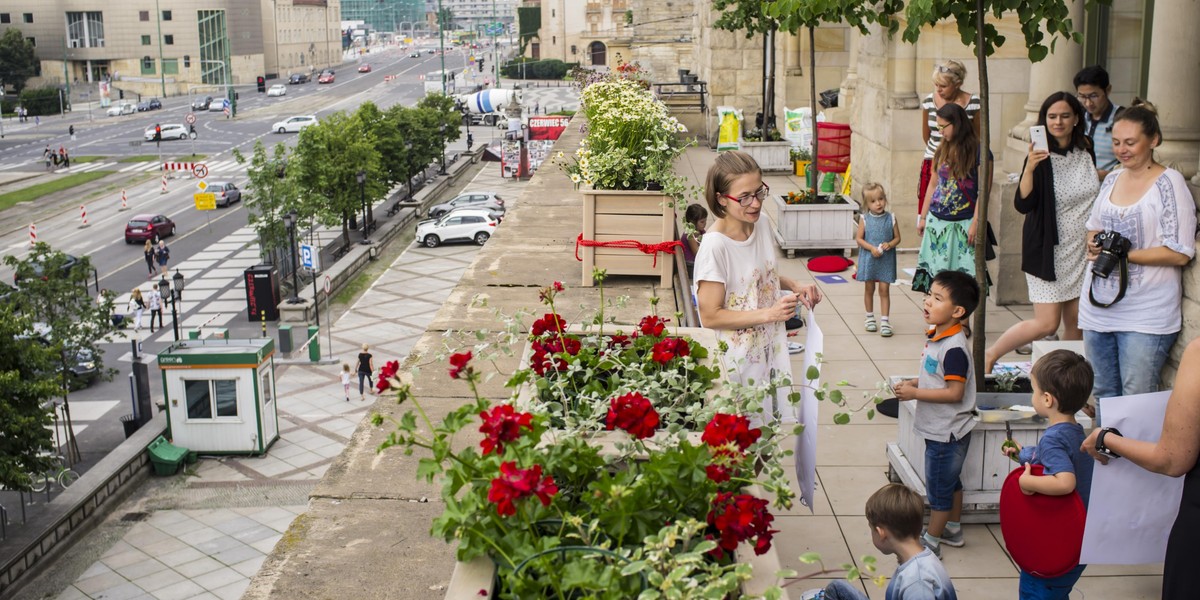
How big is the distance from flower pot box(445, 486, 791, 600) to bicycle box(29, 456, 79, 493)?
22.1 m

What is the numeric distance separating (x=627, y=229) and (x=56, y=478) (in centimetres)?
2078

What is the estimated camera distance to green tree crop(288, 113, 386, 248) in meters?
51.9

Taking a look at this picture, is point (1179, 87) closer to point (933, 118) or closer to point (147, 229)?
point (933, 118)

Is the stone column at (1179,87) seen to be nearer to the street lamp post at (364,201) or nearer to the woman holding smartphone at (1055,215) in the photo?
the woman holding smartphone at (1055,215)

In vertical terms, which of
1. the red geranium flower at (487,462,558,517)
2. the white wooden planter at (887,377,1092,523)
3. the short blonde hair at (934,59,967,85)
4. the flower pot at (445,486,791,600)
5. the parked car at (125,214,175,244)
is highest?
the short blonde hair at (934,59,967,85)

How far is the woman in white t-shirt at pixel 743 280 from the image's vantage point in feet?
16.0

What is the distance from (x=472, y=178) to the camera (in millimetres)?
74125

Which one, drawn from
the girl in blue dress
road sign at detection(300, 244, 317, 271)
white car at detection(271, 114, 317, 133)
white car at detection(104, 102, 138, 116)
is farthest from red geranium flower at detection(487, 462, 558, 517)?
white car at detection(104, 102, 138, 116)

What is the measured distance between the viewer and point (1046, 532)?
14.9 feet

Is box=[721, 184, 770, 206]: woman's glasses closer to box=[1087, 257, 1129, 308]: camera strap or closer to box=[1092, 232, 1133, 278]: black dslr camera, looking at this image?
box=[1092, 232, 1133, 278]: black dslr camera

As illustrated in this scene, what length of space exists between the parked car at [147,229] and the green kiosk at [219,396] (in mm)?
30720

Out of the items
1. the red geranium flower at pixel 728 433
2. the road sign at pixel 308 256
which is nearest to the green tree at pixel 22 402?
the road sign at pixel 308 256

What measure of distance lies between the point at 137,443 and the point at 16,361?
141 inches

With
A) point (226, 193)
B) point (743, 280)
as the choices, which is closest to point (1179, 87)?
point (743, 280)
